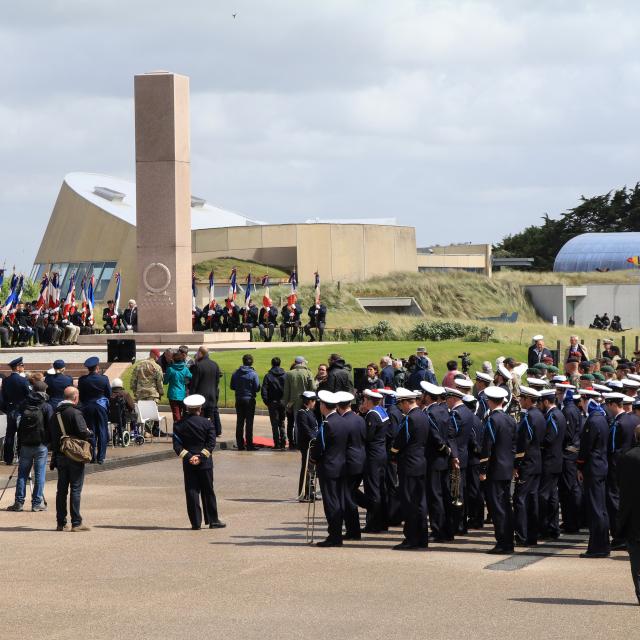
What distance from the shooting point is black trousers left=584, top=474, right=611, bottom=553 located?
12.7m

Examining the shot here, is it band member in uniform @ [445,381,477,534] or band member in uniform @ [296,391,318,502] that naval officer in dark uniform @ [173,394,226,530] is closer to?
band member in uniform @ [296,391,318,502]

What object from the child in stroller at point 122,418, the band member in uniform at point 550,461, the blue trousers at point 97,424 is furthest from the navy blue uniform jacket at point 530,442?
the child in stroller at point 122,418

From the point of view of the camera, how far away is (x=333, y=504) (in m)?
13.4

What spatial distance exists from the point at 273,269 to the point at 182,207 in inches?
1534

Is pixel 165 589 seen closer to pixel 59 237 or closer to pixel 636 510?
pixel 636 510

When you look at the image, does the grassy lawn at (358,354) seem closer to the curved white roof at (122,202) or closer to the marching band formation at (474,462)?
the marching band formation at (474,462)

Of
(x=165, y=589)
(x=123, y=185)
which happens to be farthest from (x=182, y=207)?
(x=123, y=185)

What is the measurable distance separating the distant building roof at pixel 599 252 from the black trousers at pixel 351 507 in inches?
3489

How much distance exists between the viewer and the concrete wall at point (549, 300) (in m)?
73.2

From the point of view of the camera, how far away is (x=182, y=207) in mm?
37938

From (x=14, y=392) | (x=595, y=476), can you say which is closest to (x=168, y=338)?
(x=14, y=392)

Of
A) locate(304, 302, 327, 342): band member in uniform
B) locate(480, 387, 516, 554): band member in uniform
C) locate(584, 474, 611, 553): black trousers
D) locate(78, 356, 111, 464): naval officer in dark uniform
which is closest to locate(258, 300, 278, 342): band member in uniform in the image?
locate(304, 302, 327, 342): band member in uniform

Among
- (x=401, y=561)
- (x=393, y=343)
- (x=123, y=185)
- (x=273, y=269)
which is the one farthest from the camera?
(x=123, y=185)

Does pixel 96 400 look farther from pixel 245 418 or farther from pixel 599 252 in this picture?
pixel 599 252
